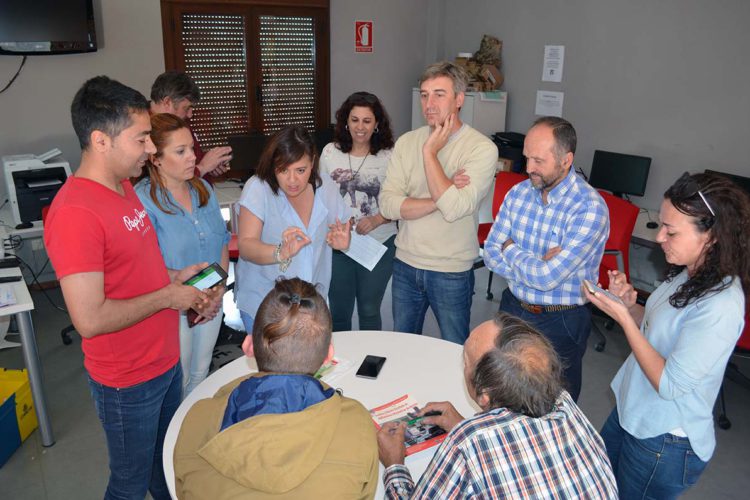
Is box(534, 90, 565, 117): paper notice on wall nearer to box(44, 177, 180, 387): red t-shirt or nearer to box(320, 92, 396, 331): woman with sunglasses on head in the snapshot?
box(320, 92, 396, 331): woman with sunglasses on head

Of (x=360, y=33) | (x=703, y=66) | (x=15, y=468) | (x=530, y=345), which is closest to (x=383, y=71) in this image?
(x=360, y=33)

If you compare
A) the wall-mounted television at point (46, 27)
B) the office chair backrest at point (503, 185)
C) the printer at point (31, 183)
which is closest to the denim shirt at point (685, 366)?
the office chair backrest at point (503, 185)

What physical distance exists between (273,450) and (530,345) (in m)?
0.62

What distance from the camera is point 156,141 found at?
220 cm

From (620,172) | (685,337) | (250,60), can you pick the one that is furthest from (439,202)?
(250,60)

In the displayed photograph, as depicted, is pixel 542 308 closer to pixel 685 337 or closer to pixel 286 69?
pixel 685 337

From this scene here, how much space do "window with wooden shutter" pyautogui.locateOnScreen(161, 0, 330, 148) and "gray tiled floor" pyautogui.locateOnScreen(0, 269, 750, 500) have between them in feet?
7.77

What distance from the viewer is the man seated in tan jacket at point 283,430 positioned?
1.16 m

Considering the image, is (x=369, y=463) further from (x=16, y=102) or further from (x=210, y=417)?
(x=16, y=102)

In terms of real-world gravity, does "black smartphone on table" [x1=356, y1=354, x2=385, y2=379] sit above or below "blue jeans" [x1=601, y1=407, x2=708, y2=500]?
above

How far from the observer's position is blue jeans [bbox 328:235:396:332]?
2971 mm

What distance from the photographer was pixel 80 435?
306 cm

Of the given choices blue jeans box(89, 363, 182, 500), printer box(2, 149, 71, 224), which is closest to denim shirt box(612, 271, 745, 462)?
blue jeans box(89, 363, 182, 500)

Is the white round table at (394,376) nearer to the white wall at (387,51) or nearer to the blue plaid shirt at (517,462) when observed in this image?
the blue plaid shirt at (517,462)
